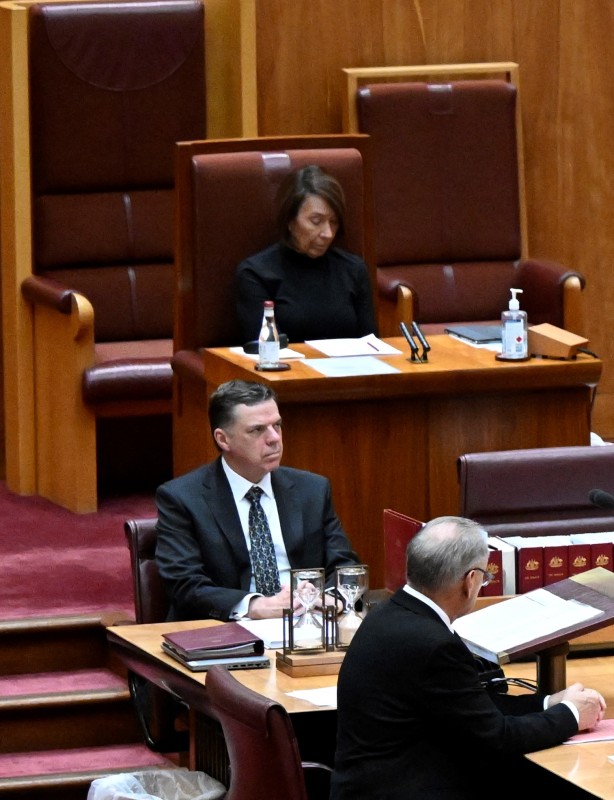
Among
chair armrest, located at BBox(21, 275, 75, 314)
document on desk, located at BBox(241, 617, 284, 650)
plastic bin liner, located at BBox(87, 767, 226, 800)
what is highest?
chair armrest, located at BBox(21, 275, 75, 314)

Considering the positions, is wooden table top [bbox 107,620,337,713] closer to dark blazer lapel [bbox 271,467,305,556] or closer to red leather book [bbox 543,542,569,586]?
Result: dark blazer lapel [bbox 271,467,305,556]

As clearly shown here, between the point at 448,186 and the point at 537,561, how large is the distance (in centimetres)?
308

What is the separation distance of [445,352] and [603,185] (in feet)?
7.37

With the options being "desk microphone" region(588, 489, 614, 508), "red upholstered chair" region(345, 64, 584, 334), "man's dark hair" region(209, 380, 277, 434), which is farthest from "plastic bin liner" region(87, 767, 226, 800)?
"red upholstered chair" region(345, 64, 584, 334)

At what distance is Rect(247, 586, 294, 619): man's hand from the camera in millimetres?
4152

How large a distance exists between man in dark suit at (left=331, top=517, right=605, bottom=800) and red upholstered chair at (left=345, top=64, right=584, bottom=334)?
11.8 ft

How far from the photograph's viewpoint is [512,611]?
365cm

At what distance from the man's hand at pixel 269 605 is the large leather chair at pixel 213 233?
4.22ft

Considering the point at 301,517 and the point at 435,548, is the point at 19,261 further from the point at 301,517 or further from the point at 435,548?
the point at 435,548

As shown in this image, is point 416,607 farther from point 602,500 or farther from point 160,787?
point 160,787

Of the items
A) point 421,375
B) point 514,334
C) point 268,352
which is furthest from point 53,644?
point 514,334

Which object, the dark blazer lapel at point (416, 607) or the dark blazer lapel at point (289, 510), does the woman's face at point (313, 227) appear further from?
the dark blazer lapel at point (416, 607)

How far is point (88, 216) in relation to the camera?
6590 millimetres

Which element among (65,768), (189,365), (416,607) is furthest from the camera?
(189,365)
